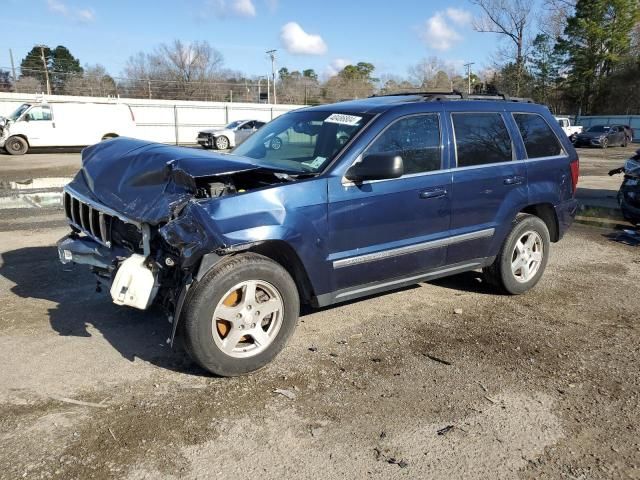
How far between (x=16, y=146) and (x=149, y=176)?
21.4 m

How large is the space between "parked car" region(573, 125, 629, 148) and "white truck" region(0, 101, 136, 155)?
89.1 ft

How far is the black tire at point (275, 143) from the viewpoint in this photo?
4688mm

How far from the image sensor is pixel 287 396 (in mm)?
3363

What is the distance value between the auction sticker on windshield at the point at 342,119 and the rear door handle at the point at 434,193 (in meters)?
0.80

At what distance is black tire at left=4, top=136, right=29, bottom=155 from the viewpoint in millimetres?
21359

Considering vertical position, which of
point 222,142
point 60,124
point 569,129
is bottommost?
point 222,142

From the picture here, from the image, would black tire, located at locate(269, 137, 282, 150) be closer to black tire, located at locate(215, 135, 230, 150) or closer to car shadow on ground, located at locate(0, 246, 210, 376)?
car shadow on ground, located at locate(0, 246, 210, 376)

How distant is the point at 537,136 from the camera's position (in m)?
5.34

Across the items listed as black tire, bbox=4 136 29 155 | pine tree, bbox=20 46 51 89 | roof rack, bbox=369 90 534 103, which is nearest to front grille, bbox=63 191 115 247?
roof rack, bbox=369 90 534 103

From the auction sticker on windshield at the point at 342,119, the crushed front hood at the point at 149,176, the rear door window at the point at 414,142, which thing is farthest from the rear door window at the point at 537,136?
the crushed front hood at the point at 149,176

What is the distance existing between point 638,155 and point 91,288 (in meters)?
8.05

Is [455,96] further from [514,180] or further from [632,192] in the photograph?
[632,192]

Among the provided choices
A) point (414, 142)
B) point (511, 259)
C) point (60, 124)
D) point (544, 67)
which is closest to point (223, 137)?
point (60, 124)

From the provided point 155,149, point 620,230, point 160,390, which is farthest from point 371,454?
point 620,230
